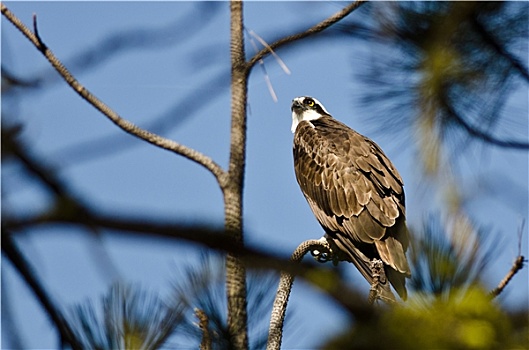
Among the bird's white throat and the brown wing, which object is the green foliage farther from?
the bird's white throat

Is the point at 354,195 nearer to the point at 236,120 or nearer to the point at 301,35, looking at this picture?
the point at 236,120

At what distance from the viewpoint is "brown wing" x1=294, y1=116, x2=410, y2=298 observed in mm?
6977

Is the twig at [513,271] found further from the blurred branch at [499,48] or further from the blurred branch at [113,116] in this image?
the blurred branch at [113,116]

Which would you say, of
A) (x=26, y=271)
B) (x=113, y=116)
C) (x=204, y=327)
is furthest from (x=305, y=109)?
(x=26, y=271)

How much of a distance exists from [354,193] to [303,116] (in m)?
1.96

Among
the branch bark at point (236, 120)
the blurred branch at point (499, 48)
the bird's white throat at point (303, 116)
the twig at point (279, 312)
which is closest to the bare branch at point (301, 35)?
the branch bark at point (236, 120)

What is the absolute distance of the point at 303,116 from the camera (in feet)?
30.4

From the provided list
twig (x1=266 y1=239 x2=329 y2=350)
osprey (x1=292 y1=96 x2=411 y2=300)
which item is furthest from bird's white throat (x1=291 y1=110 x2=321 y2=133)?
twig (x1=266 y1=239 x2=329 y2=350)

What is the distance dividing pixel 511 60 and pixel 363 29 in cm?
78

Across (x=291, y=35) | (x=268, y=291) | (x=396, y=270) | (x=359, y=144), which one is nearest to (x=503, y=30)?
(x=268, y=291)

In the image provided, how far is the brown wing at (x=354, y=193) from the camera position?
6977mm

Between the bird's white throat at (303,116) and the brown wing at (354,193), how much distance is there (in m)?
0.50

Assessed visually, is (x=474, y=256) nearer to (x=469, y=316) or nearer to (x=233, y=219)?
(x=469, y=316)

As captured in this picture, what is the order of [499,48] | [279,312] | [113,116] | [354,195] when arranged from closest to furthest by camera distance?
1. [499,48]
2. [279,312]
3. [113,116]
4. [354,195]
